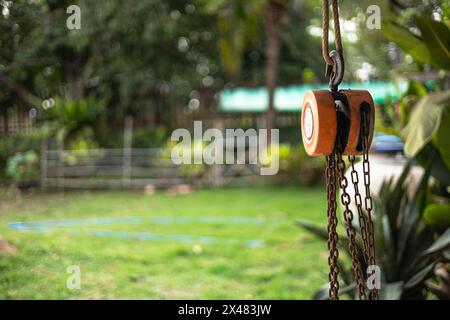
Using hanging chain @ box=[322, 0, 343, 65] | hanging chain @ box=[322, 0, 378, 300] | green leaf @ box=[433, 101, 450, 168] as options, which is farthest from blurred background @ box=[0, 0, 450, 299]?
hanging chain @ box=[322, 0, 343, 65]

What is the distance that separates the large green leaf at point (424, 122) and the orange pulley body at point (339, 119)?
1.19 metres

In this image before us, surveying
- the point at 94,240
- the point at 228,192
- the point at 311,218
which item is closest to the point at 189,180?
the point at 228,192

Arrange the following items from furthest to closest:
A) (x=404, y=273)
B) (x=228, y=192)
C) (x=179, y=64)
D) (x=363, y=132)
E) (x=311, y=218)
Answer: (x=179, y=64) → (x=228, y=192) → (x=311, y=218) → (x=404, y=273) → (x=363, y=132)

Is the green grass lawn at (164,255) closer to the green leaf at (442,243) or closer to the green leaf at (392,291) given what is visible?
the green leaf at (392,291)

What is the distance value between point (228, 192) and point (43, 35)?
515 centimetres

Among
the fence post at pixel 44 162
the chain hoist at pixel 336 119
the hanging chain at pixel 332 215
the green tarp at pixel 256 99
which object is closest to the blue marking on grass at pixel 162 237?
the fence post at pixel 44 162

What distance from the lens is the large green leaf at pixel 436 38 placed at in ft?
6.61

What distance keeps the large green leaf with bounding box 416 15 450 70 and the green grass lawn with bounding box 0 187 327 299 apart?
57.4 inches

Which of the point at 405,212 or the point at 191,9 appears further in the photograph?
the point at 191,9

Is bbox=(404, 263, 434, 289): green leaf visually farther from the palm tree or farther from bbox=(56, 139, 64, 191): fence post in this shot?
the palm tree

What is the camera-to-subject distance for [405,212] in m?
2.40

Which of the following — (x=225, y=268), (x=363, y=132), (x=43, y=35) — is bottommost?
(x=225, y=268)

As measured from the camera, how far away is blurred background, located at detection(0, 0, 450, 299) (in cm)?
232
